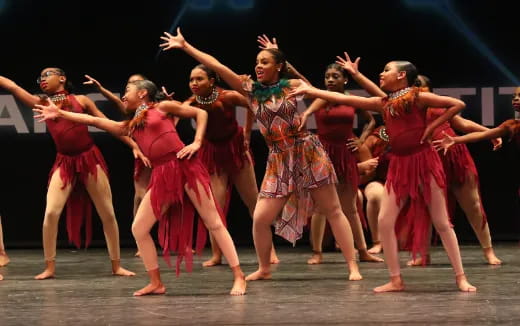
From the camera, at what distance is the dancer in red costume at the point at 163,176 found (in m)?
5.18

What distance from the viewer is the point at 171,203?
5289mm

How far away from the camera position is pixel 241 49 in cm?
835

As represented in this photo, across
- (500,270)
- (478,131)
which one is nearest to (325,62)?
(478,131)

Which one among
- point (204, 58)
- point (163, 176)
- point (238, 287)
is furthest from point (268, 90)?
point (238, 287)

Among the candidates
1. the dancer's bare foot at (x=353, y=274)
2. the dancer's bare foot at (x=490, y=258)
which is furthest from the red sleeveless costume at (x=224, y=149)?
the dancer's bare foot at (x=490, y=258)

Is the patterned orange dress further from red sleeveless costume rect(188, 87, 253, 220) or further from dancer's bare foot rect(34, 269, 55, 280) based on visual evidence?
dancer's bare foot rect(34, 269, 55, 280)

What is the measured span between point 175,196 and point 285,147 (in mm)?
814

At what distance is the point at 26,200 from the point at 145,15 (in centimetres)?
192

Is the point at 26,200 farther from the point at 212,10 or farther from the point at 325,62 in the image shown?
the point at 325,62

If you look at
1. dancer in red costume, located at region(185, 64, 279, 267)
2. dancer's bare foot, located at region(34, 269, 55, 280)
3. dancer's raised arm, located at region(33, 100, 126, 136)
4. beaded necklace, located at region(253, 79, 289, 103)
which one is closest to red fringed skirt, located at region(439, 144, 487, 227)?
dancer in red costume, located at region(185, 64, 279, 267)

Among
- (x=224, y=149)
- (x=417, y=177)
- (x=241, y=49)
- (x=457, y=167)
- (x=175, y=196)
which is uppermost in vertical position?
(x=241, y=49)

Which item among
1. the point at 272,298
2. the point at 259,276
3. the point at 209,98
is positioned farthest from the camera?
the point at 209,98

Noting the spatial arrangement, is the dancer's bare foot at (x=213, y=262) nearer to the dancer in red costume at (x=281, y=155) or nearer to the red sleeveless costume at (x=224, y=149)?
the red sleeveless costume at (x=224, y=149)

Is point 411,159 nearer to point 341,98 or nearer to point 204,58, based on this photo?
point 341,98
